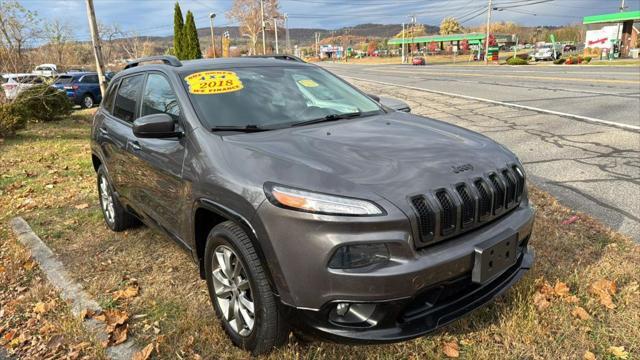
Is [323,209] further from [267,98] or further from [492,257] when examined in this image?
[267,98]

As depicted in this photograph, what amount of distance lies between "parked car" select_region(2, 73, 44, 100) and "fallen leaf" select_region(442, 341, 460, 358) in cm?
1358

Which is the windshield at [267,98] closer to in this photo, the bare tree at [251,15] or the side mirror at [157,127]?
the side mirror at [157,127]

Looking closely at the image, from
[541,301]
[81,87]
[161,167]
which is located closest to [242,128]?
[161,167]

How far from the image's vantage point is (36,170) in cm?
823

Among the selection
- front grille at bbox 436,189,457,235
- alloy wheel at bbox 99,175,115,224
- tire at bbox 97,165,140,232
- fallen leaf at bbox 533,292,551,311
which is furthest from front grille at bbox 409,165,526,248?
alloy wheel at bbox 99,175,115,224

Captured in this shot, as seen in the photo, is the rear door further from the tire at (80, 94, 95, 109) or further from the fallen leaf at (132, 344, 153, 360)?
the tire at (80, 94, 95, 109)

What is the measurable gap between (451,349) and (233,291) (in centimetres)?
133

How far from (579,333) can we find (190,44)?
2652 cm

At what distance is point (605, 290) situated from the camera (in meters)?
3.21

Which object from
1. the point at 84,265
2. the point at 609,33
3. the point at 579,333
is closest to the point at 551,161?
the point at 579,333

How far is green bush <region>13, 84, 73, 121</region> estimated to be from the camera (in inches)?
499

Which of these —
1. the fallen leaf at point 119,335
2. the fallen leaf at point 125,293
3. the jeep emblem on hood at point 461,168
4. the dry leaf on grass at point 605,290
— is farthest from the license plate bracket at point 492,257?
the fallen leaf at point 125,293

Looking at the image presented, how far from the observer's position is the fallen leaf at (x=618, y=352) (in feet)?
8.69

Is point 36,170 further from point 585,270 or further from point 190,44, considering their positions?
point 190,44
